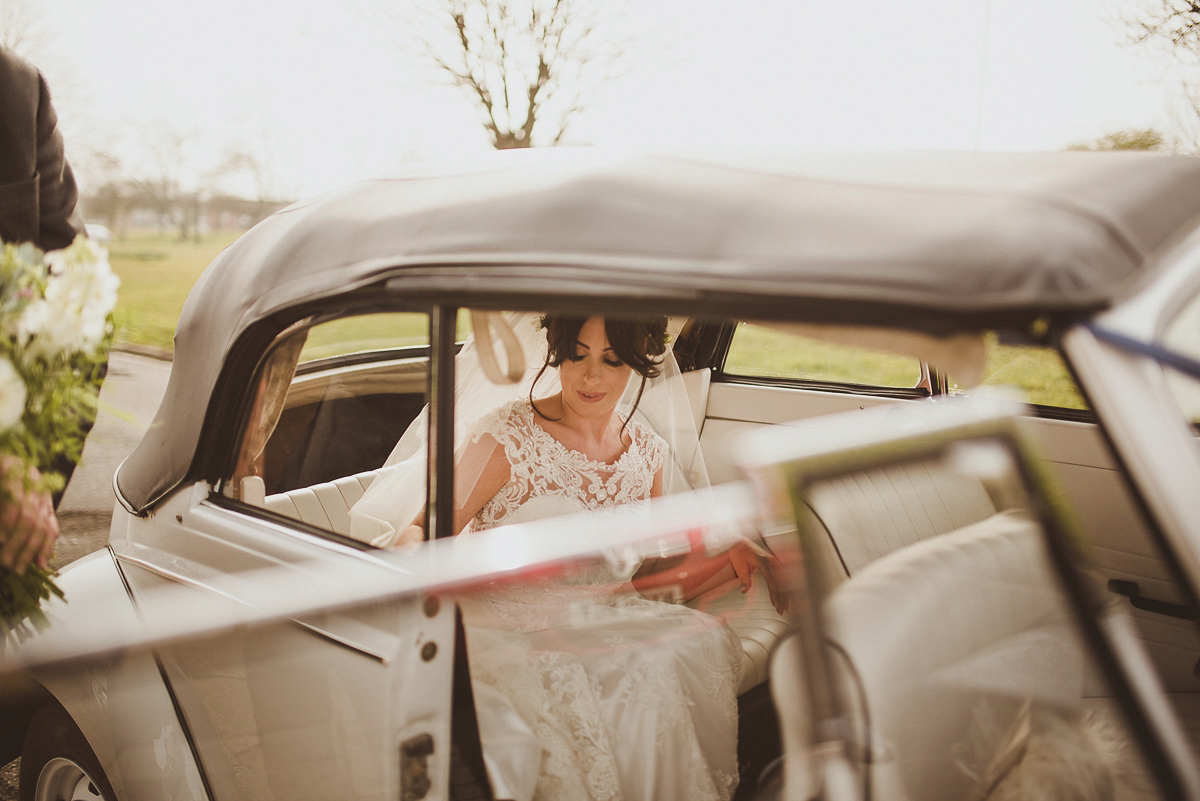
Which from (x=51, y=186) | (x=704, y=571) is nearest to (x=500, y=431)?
(x=704, y=571)

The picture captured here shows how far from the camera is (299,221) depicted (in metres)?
1.68

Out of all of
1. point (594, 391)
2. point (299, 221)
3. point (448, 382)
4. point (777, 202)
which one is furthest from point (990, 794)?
point (299, 221)

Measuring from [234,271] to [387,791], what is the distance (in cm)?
120

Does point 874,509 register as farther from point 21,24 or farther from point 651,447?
point 21,24

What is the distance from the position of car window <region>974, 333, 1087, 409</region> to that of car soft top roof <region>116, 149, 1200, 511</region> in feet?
0.37

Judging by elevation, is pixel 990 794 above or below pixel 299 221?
below

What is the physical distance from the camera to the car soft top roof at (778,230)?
0.89 m

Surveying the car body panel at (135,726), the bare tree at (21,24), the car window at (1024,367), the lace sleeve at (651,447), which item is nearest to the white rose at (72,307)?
the car body panel at (135,726)

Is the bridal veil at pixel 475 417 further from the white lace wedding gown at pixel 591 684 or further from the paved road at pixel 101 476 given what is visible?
the paved road at pixel 101 476

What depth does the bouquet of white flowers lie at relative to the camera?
4.00ft

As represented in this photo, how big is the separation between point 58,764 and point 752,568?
1.88m

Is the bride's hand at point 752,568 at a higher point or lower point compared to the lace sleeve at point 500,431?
lower

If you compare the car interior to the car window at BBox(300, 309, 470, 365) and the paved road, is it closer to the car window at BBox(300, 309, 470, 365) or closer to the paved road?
the car window at BBox(300, 309, 470, 365)

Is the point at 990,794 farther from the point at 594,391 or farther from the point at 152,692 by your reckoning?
the point at 152,692
